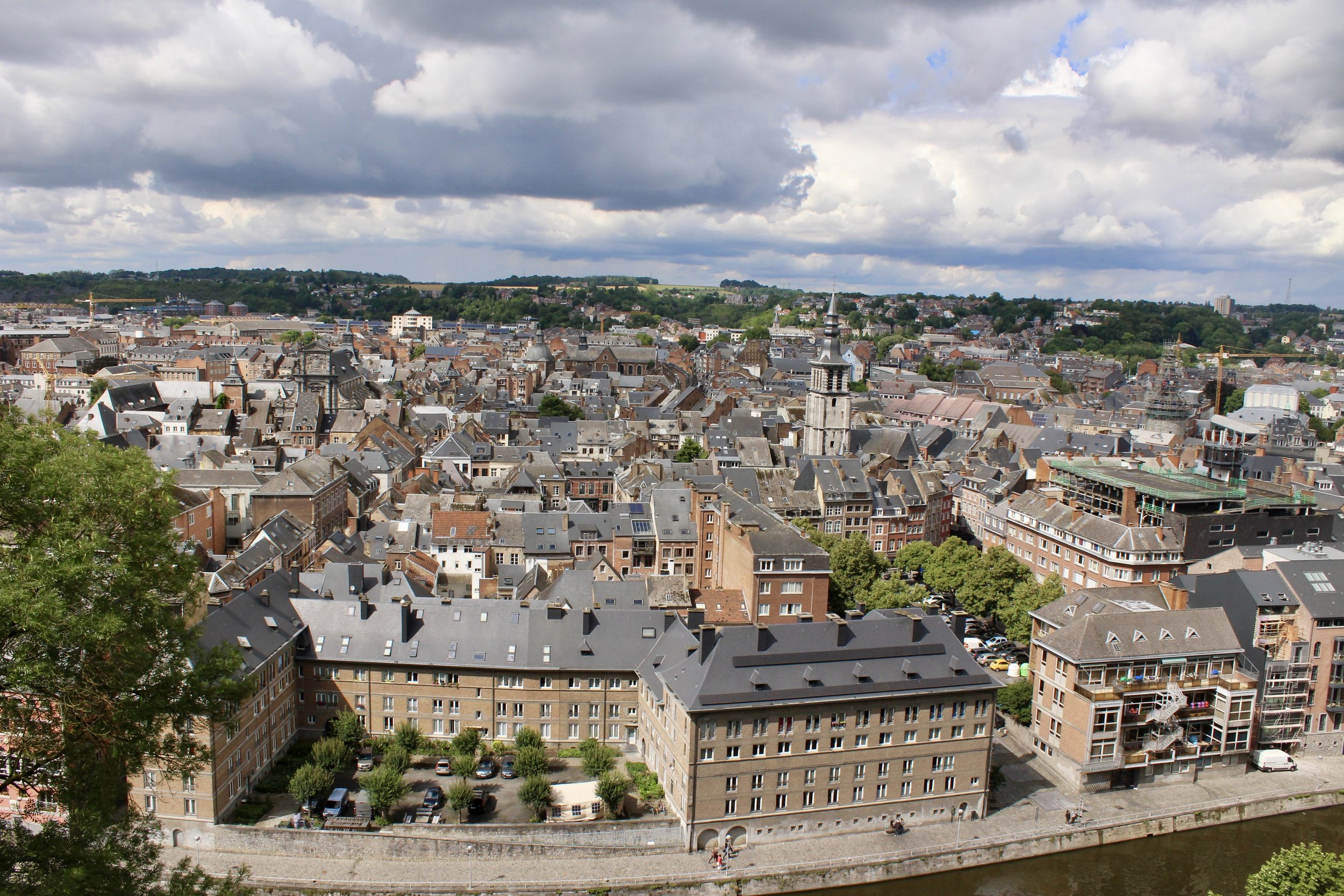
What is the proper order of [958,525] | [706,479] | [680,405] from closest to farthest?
[706,479] → [958,525] → [680,405]

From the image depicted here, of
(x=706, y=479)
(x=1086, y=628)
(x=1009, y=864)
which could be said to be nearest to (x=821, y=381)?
(x=706, y=479)

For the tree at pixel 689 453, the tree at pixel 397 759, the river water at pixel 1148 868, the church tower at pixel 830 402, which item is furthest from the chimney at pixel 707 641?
the church tower at pixel 830 402

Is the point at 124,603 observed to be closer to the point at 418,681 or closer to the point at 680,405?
the point at 418,681

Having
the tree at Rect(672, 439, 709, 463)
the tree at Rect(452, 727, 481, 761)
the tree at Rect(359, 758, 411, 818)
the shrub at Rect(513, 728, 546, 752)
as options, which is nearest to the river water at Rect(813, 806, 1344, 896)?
the shrub at Rect(513, 728, 546, 752)

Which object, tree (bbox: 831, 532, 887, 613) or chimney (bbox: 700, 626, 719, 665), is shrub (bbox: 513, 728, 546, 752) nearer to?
chimney (bbox: 700, 626, 719, 665)

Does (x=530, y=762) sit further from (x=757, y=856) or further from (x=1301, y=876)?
(x=1301, y=876)
